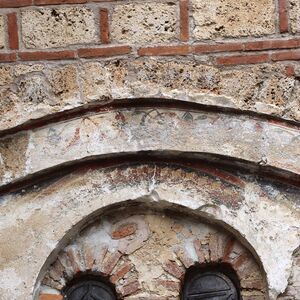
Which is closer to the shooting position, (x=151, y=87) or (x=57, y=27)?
(x=151, y=87)

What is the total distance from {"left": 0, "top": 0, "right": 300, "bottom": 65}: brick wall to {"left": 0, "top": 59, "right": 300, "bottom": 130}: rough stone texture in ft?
0.20

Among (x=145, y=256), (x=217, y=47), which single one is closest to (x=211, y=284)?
(x=145, y=256)

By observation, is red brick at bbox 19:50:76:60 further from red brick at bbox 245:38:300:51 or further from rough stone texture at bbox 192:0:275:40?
red brick at bbox 245:38:300:51

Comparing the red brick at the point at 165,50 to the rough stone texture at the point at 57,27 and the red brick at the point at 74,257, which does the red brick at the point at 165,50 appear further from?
the red brick at the point at 74,257

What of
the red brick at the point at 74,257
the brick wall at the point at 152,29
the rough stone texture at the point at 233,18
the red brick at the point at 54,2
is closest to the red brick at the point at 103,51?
the brick wall at the point at 152,29

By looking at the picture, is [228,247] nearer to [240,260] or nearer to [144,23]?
[240,260]

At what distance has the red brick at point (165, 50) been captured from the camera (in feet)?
16.0

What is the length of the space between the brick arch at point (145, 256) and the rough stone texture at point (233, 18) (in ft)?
2.86

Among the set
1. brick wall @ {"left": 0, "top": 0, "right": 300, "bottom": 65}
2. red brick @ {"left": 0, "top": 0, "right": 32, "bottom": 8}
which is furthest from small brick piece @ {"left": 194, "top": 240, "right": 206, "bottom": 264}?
red brick @ {"left": 0, "top": 0, "right": 32, "bottom": 8}

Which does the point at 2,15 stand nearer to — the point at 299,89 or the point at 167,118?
the point at 167,118

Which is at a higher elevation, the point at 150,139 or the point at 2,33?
the point at 2,33

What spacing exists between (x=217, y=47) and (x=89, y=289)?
127cm

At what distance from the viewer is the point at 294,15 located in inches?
192

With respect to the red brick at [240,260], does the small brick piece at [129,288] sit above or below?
below
